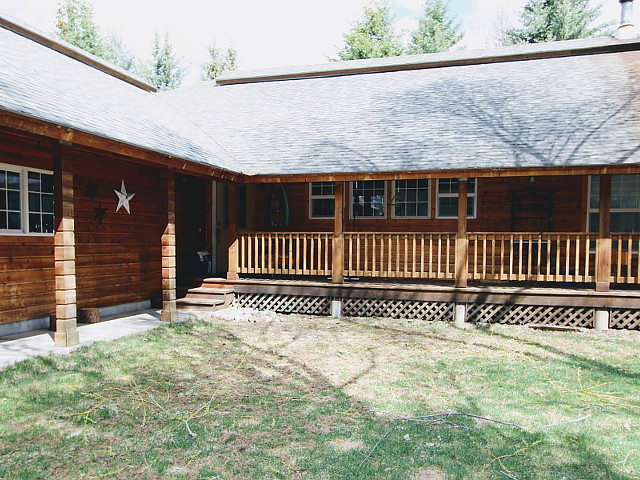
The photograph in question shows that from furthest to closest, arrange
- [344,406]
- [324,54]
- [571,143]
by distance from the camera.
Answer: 1. [324,54]
2. [571,143]
3. [344,406]

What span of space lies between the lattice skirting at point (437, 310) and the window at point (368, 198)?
2607 millimetres

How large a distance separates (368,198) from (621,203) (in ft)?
18.3

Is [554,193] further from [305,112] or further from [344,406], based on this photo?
[344,406]

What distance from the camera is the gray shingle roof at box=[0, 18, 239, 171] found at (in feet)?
18.9

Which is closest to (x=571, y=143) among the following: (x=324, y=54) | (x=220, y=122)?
(x=220, y=122)

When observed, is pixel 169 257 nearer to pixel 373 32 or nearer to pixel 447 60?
pixel 447 60

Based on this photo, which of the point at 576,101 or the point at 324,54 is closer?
the point at 576,101

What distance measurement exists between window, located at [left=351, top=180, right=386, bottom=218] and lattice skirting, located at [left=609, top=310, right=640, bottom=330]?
5188 mm

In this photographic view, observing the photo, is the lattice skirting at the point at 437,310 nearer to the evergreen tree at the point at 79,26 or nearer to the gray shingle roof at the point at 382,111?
the gray shingle roof at the point at 382,111

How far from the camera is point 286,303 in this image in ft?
33.1

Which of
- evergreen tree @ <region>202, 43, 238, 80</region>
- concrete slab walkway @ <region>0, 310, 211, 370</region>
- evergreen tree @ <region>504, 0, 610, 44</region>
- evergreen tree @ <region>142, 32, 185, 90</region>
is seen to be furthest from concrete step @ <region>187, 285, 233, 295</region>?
evergreen tree @ <region>202, 43, 238, 80</region>

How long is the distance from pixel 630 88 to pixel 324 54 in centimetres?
2710

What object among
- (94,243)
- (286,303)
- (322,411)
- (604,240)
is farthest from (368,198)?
(322,411)

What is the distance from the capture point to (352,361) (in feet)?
20.7
